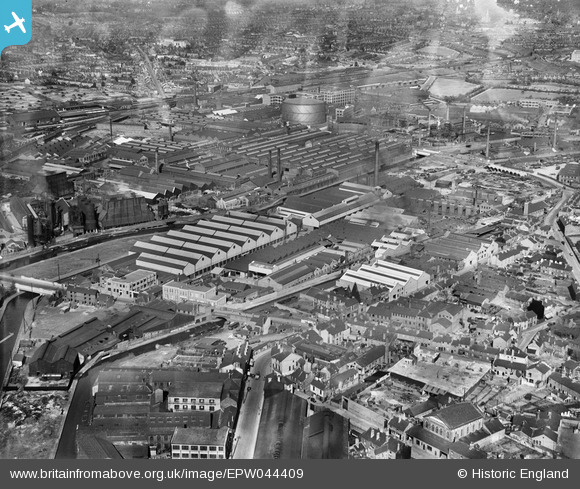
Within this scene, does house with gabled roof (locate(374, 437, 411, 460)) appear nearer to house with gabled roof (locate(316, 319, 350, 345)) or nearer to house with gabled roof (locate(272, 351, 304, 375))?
house with gabled roof (locate(272, 351, 304, 375))

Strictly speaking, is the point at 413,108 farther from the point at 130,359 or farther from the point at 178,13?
the point at 130,359

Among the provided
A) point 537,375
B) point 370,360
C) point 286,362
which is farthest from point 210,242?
point 537,375

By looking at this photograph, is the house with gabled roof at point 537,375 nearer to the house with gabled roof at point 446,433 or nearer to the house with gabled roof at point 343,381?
the house with gabled roof at point 446,433

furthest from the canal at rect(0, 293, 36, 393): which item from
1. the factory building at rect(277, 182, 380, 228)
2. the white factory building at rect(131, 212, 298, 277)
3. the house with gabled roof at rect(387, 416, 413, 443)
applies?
the factory building at rect(277, 182, 380, 228)

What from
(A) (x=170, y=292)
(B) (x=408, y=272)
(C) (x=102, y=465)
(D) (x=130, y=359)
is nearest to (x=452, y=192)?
(B) (x=408, y=272)

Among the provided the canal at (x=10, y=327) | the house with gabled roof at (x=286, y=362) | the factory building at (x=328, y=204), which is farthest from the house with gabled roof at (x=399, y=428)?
the factory building at (x=328, y=204)

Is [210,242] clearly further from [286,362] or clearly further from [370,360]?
[370,360]
